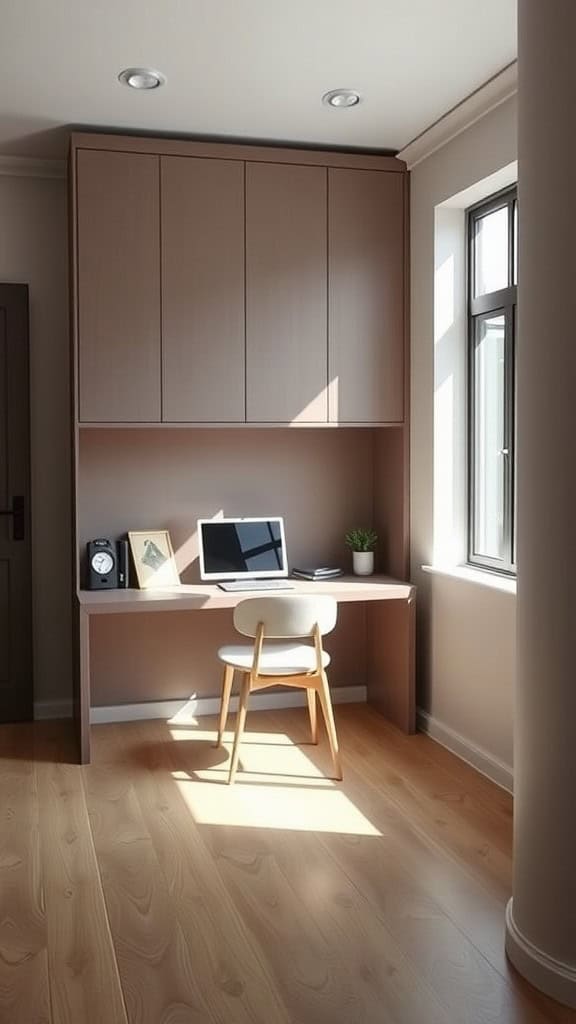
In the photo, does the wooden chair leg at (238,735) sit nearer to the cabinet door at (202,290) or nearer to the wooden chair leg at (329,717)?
the wooden chair leg at (329,717)

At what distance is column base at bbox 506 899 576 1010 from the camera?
92.2 inches

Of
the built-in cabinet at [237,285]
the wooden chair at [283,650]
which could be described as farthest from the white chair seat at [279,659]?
the built-in cabinet at [237,285]

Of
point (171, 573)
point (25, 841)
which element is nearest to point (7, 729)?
point (171, 573)

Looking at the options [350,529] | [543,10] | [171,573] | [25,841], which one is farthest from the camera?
[350,529]

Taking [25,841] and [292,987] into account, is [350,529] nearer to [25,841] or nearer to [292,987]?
[25,841]

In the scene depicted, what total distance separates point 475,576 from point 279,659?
0.88 metres

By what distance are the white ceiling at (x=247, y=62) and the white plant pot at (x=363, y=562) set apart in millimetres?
1874

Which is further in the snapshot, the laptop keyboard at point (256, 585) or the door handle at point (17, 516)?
the door handle at point (17, 516)

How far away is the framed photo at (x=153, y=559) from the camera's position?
14.7 feet

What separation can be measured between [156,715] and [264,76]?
2861 millimetres

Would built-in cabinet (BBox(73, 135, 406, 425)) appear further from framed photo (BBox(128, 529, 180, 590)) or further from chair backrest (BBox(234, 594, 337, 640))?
chair backrest (BBox(234, 594, 337, 640))

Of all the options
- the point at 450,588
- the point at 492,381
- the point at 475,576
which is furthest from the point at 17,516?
the point at 492,381

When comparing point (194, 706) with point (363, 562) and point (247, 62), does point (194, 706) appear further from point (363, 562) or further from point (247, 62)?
point (247, 62)

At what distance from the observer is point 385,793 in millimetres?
3729
